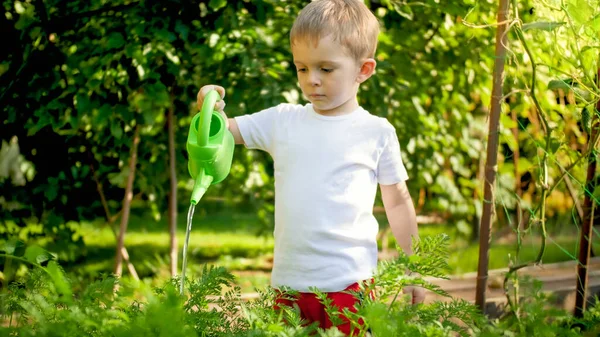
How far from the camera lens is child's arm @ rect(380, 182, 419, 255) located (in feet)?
7.24

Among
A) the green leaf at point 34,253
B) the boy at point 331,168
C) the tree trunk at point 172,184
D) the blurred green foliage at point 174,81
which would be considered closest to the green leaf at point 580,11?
the blurred green foliage at point 174,81

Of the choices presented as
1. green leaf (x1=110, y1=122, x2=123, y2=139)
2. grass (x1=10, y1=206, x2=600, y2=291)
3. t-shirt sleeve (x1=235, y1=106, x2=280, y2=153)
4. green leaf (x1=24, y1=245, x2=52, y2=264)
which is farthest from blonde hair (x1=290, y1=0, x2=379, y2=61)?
grass (x1=10, y1=206, x2=600, y2=291)

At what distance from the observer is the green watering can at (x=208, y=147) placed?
1897 mm

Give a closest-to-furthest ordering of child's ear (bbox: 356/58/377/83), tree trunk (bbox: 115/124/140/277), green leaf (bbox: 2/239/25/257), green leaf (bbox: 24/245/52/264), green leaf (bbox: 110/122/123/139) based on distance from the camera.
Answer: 1. green leaf (bbox: 24/245/52/264)
2. green leaf (bbox: 2/239/25/257)
3. child's ear (bbox: 356/58/377/83)
4. green leaf (bbox: 110/122/123/139)
5. tree trunk (bbox: 115/124/140/277)

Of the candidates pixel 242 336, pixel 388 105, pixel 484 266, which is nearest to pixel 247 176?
pixel 388 105

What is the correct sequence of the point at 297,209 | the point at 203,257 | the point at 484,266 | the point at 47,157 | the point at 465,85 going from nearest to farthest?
the point at 297,209, the point at 484,266, the point at 47,157, the point at 465,85, the point at 203,257

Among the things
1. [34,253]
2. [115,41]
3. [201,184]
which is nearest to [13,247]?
[34,253]

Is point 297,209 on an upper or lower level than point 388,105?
upper

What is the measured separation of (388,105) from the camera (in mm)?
3980

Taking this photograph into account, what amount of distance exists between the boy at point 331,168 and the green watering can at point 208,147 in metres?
0.14

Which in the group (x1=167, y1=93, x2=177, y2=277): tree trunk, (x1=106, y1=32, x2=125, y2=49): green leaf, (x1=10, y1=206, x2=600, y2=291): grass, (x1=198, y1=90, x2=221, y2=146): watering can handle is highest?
(x1=198, y1=90, x2=221, y2=146): watering can handle

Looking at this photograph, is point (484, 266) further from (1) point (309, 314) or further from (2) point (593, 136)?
(1) point (309, 314)

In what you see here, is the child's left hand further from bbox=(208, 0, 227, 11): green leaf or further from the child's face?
bbox=(208, 0, 227, 11): green leaf

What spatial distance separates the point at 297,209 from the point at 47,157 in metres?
1.99
